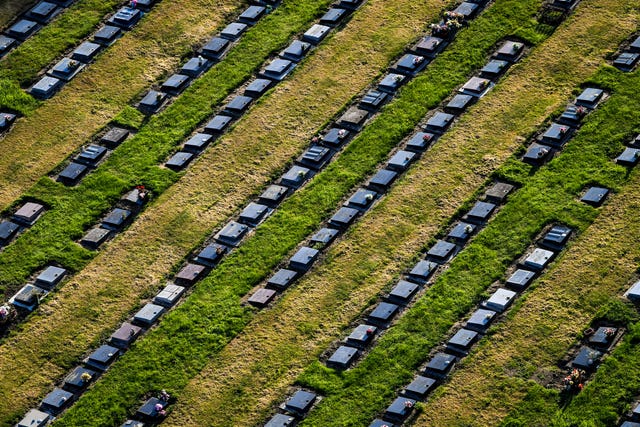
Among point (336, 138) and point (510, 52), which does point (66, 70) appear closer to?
point (336, 138)

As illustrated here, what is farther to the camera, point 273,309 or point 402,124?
point 402,124

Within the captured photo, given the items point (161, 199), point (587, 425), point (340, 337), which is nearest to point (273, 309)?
point (340, 337)

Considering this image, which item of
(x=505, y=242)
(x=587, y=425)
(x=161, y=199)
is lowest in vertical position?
(x=587, y=425)

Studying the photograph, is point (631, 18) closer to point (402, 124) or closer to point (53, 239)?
point (402, 124)

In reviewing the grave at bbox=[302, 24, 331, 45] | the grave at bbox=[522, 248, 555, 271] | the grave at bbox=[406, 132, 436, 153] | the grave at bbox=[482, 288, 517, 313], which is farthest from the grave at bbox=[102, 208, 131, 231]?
the grave at bbox=[522, 248, 555, 271]

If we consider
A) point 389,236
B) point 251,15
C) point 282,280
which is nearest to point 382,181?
point 389,236

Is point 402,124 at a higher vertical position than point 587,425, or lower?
higher

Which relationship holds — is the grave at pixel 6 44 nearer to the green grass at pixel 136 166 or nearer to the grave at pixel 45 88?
the grave at pixel 45 88
